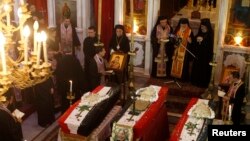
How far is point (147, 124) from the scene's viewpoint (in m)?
8.06

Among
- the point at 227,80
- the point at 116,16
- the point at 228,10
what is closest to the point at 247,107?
the point at 227,80

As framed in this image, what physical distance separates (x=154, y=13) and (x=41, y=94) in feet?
13.1

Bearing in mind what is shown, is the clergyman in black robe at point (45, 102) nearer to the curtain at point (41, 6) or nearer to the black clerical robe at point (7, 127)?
the black clerical robe at point (7, 127)

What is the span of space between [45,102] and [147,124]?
115 inches

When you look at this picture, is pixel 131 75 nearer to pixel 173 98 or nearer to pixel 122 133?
pixel 173 98

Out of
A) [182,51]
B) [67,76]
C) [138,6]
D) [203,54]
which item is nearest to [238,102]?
[203,54]

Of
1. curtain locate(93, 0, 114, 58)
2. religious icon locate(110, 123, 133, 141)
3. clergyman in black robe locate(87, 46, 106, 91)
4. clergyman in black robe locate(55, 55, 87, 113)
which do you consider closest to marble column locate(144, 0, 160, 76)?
curtain locate(93, 0, 114, 58)

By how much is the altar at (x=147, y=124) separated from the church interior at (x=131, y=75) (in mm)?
19

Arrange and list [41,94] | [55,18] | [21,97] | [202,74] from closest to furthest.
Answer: [41,94], [21,97], [202,74], [55,18]

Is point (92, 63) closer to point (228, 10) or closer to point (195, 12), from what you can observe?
point (228, 10)

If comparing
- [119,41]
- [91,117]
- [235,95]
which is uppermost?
[119,41]

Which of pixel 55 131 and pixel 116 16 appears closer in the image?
pixel 55 131

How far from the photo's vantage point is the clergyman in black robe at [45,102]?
385 inches

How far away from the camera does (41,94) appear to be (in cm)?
980
